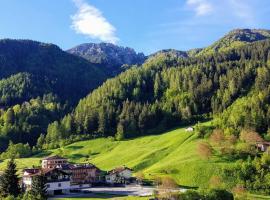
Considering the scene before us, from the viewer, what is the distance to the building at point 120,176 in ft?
527

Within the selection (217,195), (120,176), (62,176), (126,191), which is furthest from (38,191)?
(120,176)

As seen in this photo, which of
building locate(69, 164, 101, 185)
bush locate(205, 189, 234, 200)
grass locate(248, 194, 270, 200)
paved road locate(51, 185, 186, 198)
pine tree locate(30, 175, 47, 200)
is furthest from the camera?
building locate(69, 164, 101, 185)

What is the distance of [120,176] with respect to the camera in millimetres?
161000

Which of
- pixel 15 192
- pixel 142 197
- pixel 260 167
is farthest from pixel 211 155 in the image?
pixel 15 192

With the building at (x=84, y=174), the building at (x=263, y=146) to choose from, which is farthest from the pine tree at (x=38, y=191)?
the building at (x=263, y=146)

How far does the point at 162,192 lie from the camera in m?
114

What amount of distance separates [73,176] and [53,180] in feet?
69.8

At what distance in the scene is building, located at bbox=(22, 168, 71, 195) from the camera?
464ft

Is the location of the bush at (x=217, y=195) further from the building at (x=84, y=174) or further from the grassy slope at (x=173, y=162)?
the building at (x=84, y=174)

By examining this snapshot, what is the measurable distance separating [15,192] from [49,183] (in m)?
31.7

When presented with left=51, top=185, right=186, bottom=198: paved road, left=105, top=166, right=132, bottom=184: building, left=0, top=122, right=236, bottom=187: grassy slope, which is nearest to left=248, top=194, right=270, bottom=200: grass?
left=0, top=122, right=236, bottom=187: grassy slope

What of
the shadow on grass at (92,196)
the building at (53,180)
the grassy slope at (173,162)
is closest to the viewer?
the shadow on grass at (92,196)

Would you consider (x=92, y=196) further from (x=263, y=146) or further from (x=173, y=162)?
(x=263, y=146)

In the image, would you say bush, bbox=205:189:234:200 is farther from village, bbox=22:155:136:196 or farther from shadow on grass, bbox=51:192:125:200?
village, bbox=22:155:136:196
